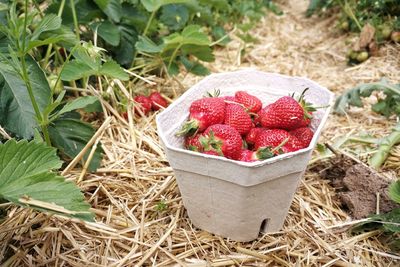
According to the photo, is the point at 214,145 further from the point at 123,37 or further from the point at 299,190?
the point at 123,37

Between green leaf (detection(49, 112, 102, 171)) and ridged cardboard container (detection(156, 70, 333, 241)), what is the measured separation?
0.31 metres

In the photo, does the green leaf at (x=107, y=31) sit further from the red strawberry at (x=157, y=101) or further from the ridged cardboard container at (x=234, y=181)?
the ridged cardboard container at (x=234, y=181)

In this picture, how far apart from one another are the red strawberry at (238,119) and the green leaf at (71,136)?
0.43 meters

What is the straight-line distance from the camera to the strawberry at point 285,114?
1092mm

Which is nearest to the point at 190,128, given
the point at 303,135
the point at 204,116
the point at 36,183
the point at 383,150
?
the point at 204,116

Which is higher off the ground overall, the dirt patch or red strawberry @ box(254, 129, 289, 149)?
red strawberry @ box(254, 129, 289, 149)

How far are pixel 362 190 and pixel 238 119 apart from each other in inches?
16.9

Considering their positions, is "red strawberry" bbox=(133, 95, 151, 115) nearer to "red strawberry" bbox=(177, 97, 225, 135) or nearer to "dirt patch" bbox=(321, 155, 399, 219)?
"red strawberry" bbox=(177, 97, 225, 135)

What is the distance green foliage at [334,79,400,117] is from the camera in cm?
159

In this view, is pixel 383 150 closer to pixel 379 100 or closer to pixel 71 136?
pixel 379 100

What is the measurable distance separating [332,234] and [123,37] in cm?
111

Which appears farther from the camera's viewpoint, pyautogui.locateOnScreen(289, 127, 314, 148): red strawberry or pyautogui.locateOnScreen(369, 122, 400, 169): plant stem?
pyautogui.locateOnScreen(369, 122, 400, 169): plant stem

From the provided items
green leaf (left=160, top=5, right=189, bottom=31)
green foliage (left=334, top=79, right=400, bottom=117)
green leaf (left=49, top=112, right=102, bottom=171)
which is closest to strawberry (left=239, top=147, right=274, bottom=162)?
green leaf (left=49, top=112, right=102, bottom=171)

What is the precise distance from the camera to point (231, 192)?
3.28ft
